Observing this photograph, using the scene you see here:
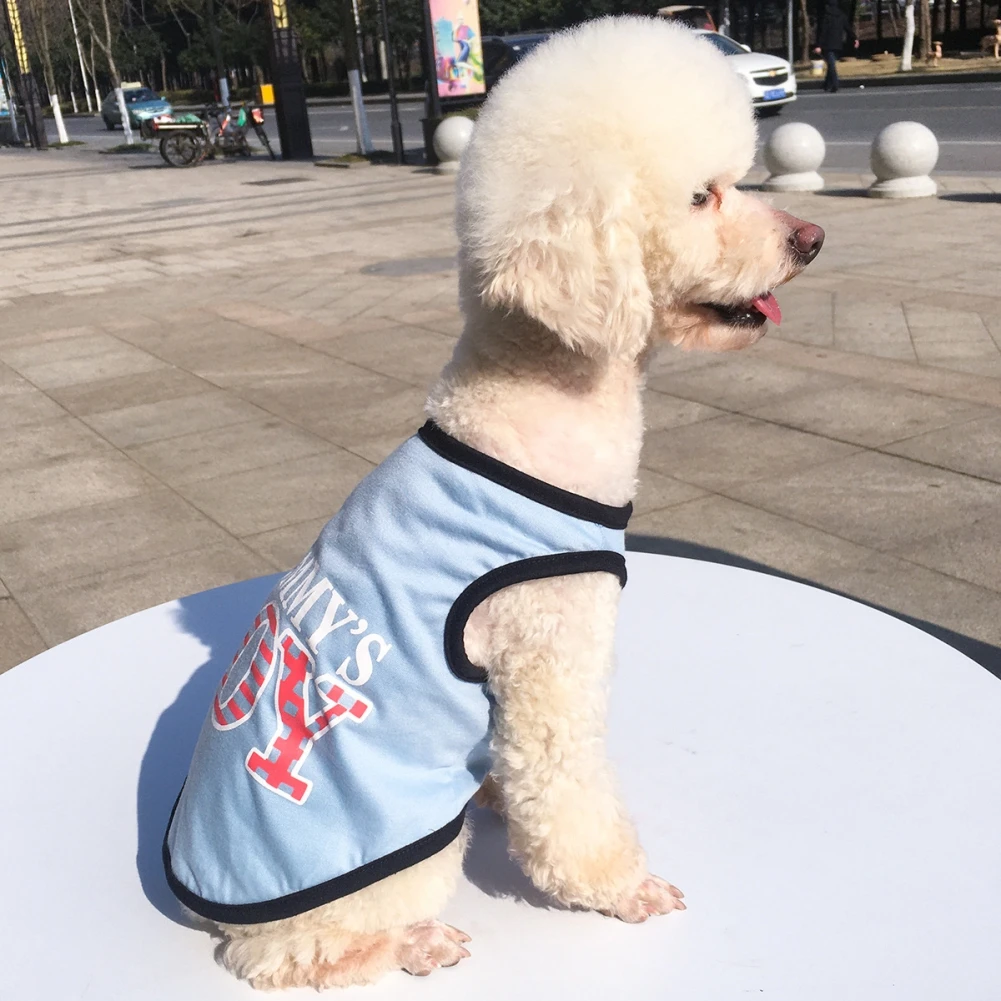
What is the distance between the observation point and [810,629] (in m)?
2.37

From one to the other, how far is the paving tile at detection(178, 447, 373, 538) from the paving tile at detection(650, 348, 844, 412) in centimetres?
189

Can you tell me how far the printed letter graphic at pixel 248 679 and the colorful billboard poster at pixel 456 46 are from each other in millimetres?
18509

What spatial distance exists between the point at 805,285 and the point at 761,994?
7360 millimetres

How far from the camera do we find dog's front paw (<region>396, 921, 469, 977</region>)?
1.62 meters

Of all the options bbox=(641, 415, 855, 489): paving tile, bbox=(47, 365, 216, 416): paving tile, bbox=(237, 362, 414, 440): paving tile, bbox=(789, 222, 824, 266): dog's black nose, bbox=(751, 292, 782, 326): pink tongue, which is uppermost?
bbox=(789, 222, 824, 266): dog's black nose

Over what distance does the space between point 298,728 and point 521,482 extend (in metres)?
0.50

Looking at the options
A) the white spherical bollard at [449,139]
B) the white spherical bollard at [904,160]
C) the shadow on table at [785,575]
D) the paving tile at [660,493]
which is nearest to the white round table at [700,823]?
the shadow on table at [785,575]

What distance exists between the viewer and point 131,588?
14.1ft

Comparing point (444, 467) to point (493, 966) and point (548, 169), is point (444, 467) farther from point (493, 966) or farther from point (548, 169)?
point (493, 966)

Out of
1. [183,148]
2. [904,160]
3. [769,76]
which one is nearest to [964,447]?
[904,160]

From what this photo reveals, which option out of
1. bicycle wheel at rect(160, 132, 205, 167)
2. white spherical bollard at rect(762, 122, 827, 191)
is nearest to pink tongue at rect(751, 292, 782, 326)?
white spherical bollard at rect(762, 122, 827, 191)

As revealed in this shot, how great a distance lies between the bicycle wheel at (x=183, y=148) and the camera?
→ 24.0m

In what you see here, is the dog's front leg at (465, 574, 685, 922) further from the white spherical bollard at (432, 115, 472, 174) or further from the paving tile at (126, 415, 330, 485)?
the white spherical bollard at (432, 115, 472, 174)

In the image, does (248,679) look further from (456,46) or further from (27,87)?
(27,87)
